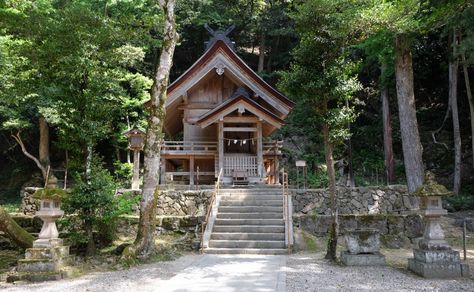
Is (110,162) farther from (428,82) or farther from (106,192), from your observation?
(428,82)

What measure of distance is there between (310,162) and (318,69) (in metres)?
14.6

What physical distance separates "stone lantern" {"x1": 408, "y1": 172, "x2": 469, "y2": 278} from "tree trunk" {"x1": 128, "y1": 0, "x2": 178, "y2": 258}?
5605 mm

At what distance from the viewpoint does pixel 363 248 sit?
24.9 ft

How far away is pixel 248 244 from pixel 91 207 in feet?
13.4

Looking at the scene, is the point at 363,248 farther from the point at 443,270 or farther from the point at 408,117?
the point at 408,117

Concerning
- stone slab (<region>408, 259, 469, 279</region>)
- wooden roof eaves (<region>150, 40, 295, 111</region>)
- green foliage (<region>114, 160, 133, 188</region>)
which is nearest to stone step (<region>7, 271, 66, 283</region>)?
stone slab (<region>408, 259, 469, 279</region>)

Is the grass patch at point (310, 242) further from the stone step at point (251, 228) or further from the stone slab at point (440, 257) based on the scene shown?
the stone slab at point (440, 257)

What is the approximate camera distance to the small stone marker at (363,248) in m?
7.51

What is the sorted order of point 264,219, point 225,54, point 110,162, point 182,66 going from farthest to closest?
point 182,66 → point 110,162 → point 225,54 → point 264,219

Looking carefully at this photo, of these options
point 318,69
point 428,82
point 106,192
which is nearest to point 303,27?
point 318,69

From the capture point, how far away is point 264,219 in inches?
408

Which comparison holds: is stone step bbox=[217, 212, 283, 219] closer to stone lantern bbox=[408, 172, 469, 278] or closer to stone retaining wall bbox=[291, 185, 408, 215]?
stone retaining wall bbox=[291, 185, 408, 215]

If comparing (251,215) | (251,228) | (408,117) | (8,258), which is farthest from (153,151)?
(408,117)

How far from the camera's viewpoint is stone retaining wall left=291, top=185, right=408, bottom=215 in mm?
13258
